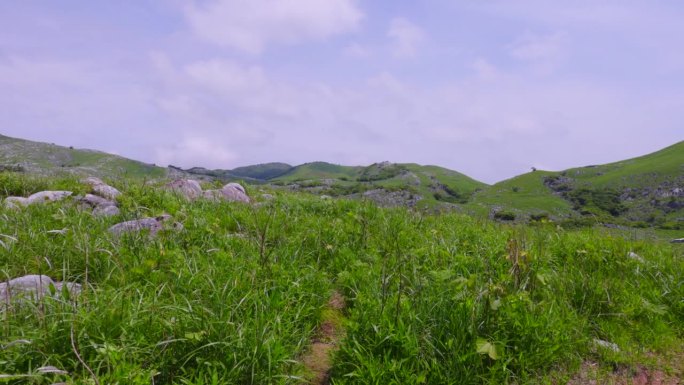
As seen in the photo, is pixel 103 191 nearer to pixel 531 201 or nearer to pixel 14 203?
pixel 14 203

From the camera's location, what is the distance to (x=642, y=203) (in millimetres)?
156375

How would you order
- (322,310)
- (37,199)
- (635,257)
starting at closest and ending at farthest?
(322,310)
(635,257)
(37,199)

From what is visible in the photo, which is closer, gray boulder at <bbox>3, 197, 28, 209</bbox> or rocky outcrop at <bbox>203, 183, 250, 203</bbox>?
gray boulder at <bbox>3, 197, 28, 209</bbox>

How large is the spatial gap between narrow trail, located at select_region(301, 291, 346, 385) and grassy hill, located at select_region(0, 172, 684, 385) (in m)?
0.03

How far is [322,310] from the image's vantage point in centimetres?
588

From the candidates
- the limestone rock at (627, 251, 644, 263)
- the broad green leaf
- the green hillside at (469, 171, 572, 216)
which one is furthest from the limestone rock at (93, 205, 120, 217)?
the green hillside at (469, 171, 572, 216)

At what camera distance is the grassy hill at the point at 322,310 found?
4039 millimetres

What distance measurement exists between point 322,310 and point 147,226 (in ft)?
13.0

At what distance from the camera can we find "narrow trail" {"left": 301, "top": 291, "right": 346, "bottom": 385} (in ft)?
15.3

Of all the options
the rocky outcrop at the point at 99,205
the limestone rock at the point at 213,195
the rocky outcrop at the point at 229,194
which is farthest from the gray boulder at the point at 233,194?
the rocky outcrop at the point at 99,205

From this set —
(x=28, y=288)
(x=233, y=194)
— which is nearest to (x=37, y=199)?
(x=233, y=194)

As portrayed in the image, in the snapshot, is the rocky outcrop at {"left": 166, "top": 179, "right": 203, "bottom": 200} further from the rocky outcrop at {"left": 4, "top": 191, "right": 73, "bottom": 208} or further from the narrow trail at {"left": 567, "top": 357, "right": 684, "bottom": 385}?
the narrow trail at {"left": 567, "top": 357, "right": 684, "bottom": 385}

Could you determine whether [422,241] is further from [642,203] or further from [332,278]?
[642,203]

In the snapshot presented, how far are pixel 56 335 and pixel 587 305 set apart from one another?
702cm
